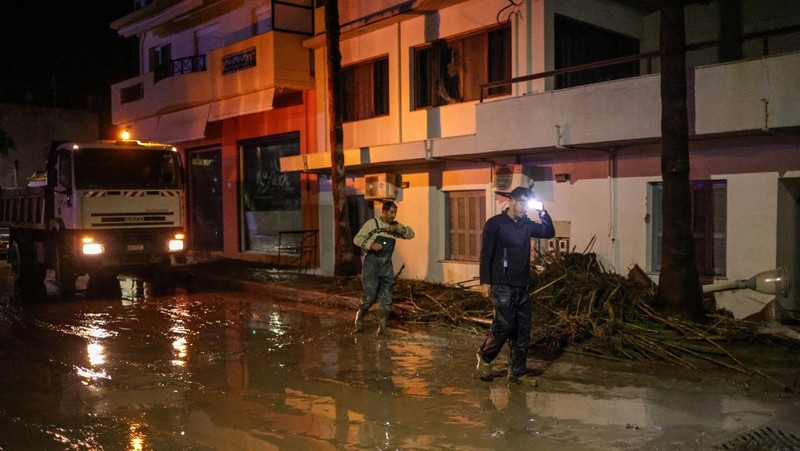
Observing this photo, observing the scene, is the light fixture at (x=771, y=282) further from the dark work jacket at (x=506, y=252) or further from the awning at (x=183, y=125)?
the awning at (x=183, y=125)

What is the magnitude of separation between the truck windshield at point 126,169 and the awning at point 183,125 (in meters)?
6.06

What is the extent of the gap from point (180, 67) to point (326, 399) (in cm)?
1794

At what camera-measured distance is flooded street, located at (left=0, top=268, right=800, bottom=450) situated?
552cm

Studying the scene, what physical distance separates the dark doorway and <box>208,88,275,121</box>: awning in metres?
2.74

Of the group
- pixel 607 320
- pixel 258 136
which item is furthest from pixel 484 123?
pixel 258 136

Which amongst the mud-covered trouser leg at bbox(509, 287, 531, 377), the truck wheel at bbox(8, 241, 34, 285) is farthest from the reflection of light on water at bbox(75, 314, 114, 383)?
the truck wheel at bbox(8, 241, 34, 285)

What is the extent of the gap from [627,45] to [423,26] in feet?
14.3

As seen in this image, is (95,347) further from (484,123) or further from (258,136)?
(258,136)

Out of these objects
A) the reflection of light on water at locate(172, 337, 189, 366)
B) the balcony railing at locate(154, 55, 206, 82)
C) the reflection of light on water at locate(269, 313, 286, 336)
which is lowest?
the reflection of light on water at locate(269, 313, 286, 336)

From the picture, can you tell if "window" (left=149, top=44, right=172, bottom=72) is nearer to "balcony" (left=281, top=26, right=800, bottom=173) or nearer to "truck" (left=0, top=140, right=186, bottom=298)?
"truck" (left=0, top=140, right=186, bottom=298)

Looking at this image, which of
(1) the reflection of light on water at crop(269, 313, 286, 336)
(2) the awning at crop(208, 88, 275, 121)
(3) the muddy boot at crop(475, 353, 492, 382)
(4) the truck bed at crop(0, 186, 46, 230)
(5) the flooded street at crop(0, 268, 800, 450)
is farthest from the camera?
(2) the awning at crop(208, 88, 275, 121)

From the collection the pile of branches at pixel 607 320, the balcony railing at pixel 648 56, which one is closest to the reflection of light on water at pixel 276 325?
the pile of branches at pixel 607 320

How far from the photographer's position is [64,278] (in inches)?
546

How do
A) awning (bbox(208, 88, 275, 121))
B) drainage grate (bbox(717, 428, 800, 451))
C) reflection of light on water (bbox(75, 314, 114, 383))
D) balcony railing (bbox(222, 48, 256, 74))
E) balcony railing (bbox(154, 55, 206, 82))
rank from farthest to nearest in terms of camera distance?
balcony railing (bbox(154, 55, 206, 82))
balcony railing (bbox(222, 48, 256, 74))
awning (bbox(208, 88, 275, 121))
reflection of light on water (bbox(75, 314, 114, 383))
drainage grate (bbox(717, 428, 800, 451))
